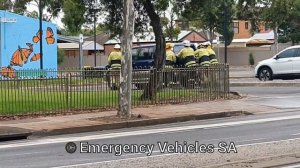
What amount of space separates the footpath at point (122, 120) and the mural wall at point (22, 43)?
15.6 metres

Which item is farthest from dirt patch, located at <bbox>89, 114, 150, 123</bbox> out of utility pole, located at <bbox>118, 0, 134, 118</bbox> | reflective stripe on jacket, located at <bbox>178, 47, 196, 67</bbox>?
reflective stripe on jacket, located at <bbox>178, 47, 196, 67</bbox>

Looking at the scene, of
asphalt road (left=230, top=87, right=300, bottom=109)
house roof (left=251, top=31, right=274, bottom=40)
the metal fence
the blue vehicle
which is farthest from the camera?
house roof (left=251, top=31, right=274, bottom=40)

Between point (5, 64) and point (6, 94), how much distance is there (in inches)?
657

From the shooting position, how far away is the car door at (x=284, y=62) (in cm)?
2952

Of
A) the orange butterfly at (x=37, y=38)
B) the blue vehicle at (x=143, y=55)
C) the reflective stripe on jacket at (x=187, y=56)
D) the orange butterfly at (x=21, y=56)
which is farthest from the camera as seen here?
the orange butterfly at (x=37, y=38)

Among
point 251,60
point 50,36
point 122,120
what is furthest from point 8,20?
point 251,60

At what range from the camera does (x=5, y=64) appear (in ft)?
114

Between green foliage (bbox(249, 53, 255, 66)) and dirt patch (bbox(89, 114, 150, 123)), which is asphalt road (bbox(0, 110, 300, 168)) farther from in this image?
green foliage (bbox(249, 53, 255, 66))

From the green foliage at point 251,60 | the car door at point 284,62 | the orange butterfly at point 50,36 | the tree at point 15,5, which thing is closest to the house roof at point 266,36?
the green foliage at point 251,60

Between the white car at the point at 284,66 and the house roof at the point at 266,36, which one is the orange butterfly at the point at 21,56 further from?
the house roof at the point at 266,36

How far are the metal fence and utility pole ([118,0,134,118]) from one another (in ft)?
6.32

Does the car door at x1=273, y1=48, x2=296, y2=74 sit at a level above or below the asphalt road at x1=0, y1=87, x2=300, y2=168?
above

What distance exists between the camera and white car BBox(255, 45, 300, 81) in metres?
29.4

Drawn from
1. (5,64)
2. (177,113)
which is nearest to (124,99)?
(177,113)
